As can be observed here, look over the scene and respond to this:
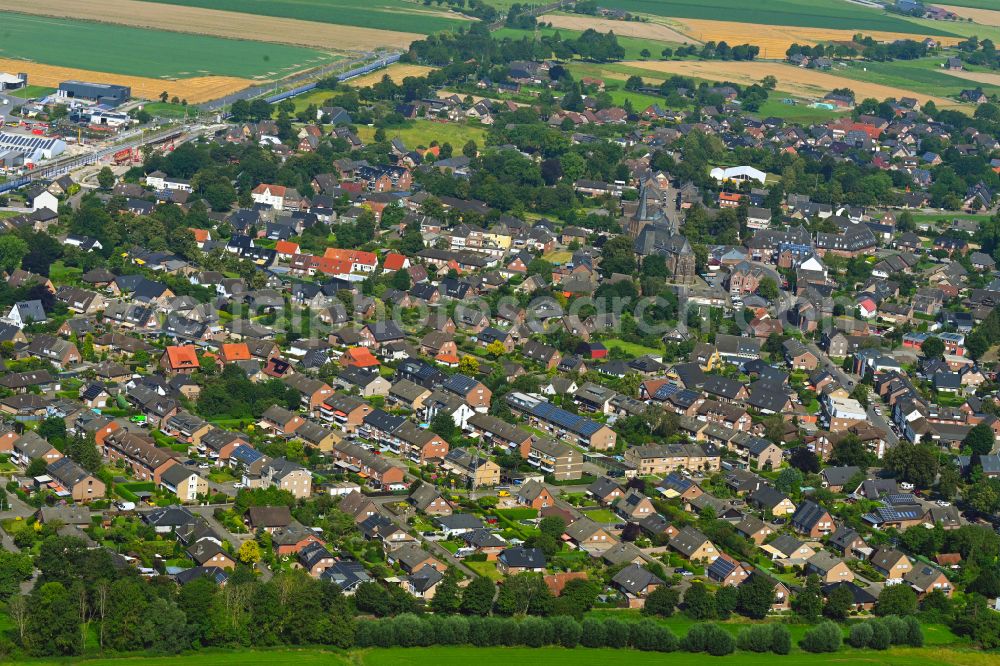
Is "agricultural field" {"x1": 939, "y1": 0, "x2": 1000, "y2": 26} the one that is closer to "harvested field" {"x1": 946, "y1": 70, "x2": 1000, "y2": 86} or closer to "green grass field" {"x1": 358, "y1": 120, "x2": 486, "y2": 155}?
"harvested field" {"x1": 946, "y1": 70, "x2": 1000, "y2": 86}

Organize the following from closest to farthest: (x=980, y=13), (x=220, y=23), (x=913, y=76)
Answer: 1. (x=913, y=76)
2. (x=220, y=23)
3. (x=980, y=13)

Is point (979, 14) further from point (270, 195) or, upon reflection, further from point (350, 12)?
point (270, 195)

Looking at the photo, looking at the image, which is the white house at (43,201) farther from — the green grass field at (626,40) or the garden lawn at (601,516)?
the green grass field at (626,40)

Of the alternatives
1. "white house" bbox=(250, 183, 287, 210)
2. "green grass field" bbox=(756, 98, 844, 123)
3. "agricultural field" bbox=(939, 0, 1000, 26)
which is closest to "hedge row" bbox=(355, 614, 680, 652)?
"white house" bbox=(250, 183, 287, 210)

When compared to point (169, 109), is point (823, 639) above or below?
above

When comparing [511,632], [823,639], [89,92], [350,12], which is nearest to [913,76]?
[350,12]

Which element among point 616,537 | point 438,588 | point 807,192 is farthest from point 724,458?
point 807,192

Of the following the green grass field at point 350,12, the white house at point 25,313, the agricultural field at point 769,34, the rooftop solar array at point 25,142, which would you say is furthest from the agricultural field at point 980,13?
the white house at point 25,313
